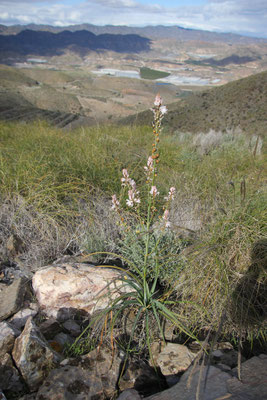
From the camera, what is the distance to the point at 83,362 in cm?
174

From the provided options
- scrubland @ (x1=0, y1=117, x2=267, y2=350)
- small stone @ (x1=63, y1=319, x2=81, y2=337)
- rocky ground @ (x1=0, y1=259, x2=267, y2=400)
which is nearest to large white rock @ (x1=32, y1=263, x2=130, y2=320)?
rocky ground @ (x1=0, y1=259, x2=267, y2=400)

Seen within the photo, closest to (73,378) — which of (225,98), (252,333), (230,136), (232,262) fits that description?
(252,333)

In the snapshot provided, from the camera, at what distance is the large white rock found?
89.3 inches

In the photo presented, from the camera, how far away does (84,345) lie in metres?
1.95

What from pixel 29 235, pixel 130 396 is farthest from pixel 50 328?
pixel 29 235

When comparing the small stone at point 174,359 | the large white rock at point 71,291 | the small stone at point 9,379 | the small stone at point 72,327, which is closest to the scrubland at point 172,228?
the small stone at point 174,359

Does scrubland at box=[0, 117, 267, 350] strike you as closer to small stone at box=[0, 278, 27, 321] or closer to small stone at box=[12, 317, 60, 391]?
small stone at box=[0, 278, 27, 321]

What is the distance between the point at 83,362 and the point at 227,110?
1454 centimetres

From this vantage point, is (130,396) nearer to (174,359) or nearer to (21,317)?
(174,359)

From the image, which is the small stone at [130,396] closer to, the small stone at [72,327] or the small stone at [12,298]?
the small stone at [72,327]

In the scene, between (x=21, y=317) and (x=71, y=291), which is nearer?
(x=21, y=317)

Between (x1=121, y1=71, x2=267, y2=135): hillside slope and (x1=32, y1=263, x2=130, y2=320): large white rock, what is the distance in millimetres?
10334

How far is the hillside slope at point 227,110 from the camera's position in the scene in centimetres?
1270

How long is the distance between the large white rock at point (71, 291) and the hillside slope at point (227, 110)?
10.3 metres
